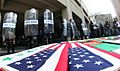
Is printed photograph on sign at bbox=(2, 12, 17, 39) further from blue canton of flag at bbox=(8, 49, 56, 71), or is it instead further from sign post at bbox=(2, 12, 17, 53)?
blue canton of flag at bbox=(8, 49, 56, 71)

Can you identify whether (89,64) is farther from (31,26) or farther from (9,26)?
(9,26)

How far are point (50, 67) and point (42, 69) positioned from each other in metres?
0.13

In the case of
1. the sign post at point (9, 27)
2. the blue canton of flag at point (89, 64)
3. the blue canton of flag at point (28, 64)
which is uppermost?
the sign post at point (9, 27)

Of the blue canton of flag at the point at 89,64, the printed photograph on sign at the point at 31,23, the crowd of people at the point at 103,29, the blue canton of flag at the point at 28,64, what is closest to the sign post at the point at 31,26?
the printed photograph on sign at the point at 31,23

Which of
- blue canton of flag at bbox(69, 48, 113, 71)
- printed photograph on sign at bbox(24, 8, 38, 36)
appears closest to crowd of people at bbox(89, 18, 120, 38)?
printed photograph on sign at bbox(24, 8, 38, 36)

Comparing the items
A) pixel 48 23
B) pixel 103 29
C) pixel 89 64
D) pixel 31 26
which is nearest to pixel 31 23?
pixel 31 26

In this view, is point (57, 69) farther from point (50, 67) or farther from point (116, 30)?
point (116, 30)

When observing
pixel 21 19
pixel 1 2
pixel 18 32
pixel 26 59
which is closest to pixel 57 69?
pixel 26 59

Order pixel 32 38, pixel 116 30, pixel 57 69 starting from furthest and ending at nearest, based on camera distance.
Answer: pixel 116 30 < pixel 32 38 < pixel 57 69

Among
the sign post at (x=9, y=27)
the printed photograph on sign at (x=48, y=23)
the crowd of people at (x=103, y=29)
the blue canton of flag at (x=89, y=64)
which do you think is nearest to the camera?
the blue canton of flag at (x=89, y=64)

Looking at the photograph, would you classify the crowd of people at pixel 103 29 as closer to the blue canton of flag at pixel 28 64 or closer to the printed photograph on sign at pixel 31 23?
the printed photograph on sign at pixel 31 23

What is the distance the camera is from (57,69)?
2.72 metres

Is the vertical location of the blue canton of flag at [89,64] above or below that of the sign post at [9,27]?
below

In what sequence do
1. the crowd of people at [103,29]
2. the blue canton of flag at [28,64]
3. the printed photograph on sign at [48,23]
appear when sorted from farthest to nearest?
the crowd of people at [103,29]
the printed photograph on sign at [48,23]
the blue canton of flag at [28,64]
